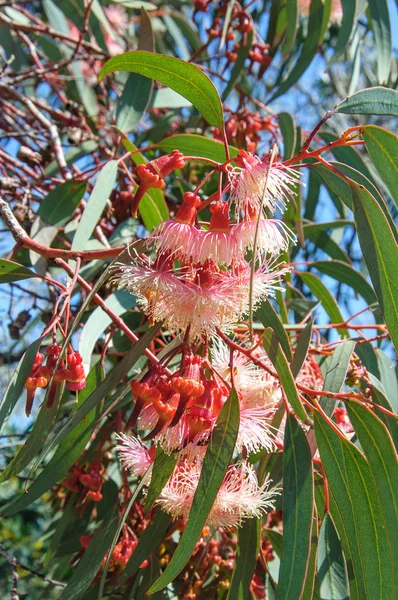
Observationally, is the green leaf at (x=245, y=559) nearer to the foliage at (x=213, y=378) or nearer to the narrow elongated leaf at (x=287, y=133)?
the foliage at (x=213, y=378)

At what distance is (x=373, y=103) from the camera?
3.21ft

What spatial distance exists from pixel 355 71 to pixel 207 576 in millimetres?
1504

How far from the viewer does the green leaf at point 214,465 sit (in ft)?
3.24

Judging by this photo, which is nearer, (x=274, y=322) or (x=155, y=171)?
(x=155, y=171)

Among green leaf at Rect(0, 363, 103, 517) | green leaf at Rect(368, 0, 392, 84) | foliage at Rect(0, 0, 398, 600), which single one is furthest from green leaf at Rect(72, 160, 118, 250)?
green leaf at Rect(368, 0, 392, 84)

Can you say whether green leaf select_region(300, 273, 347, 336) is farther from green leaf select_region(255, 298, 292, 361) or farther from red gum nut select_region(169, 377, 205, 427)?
→ red gum nut select_region(169, 377, 205, 427)

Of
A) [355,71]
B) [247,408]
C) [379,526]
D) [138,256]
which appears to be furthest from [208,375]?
[355,71]

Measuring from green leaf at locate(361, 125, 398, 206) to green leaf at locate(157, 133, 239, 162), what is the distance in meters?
0.51

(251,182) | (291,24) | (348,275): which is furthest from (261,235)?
(291,24)

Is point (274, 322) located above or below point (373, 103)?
below

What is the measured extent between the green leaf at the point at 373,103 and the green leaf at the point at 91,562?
90 cm

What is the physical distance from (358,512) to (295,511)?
92 mm

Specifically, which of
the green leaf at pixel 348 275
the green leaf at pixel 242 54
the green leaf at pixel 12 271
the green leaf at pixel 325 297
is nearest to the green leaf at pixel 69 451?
the green leaf at pixel 12 271

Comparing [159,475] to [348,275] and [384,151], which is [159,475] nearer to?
[384,151]
